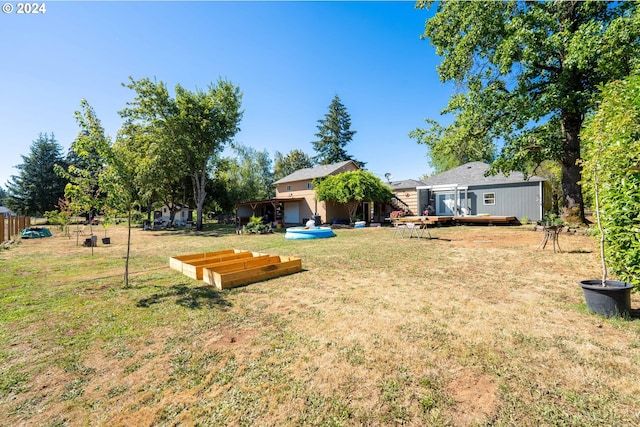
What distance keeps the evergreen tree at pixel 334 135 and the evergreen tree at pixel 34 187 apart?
134 ft

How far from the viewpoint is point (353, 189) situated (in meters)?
22.4

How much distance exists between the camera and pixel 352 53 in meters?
17.3

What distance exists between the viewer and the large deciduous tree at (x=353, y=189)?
2231cm

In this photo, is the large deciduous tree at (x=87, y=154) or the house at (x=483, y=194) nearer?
the large deciduous tree at (x=87, y=154)

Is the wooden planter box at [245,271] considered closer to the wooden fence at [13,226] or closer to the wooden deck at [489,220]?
the wooden fence at [13,226]

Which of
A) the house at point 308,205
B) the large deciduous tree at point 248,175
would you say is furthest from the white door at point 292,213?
the large deciduous tree at point 248,175

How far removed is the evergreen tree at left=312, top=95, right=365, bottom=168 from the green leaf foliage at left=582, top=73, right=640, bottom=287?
43008 millimetres

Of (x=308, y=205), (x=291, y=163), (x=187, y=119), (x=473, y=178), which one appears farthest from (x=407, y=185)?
(x=291, y=163)

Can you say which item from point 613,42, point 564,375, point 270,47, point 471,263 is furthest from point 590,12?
point 564,375

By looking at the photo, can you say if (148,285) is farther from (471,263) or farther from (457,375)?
(471,263)

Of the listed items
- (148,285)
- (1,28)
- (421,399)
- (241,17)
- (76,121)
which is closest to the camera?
(421,399)

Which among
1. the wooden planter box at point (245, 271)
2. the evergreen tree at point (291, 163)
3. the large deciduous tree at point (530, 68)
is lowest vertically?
the wooden planter box at point (245, 271)

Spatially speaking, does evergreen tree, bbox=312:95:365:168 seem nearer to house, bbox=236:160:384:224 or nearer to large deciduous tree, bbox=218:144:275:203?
large deciduous tree, bbox=218:144:275:203

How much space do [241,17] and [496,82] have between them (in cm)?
1284
